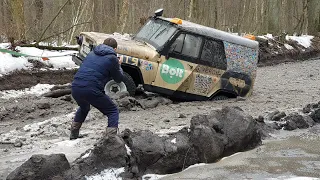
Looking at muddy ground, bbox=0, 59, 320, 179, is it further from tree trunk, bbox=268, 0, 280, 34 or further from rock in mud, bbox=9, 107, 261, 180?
tree trunk, bbox=268, 0, 280, 34

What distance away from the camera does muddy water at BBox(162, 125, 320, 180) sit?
6195 millimetres

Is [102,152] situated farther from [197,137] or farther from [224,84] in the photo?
[224,84]

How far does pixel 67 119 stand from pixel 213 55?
4.04m

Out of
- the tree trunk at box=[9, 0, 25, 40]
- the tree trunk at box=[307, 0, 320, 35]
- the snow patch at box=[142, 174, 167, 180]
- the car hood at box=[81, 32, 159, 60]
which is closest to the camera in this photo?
the snow patch at box=[142, 174, 167, 180]

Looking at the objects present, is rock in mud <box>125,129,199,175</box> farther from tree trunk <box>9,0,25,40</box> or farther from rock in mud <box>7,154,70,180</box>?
tree trunk <box>9,0,25,40</box>

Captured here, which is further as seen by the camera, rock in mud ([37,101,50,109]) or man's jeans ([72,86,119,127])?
rock in mud ([37,101,50,109])

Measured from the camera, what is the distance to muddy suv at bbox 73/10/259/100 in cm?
1007

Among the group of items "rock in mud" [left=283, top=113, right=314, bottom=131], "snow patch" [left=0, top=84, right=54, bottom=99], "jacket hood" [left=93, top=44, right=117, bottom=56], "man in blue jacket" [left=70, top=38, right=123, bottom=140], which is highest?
"jacket hood" [left=93, top=44, right=117, bottom=56]

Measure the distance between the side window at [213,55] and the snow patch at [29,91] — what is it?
4066 millimetres

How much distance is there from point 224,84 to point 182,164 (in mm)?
5040

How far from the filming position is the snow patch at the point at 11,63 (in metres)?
12.0

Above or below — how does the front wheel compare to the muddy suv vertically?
below

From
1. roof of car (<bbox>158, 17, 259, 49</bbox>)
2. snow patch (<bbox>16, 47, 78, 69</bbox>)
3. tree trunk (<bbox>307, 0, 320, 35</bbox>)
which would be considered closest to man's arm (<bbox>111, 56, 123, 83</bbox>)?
roof of car (<bbox>158, 17, 259, 49</bbox>)

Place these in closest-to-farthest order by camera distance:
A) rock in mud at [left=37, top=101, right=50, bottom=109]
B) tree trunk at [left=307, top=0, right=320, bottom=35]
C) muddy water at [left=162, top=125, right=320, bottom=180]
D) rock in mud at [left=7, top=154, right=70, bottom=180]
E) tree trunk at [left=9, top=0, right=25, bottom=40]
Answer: rock in mud at [left=7, top=154, right=70, bottom=180] < muddy water at [left=162, top=125, right=320, bottom=180] < rock in mud at [left=37, top=101, right=50, bottom=109] < tree trunk at [left=9, top=0, right=25, bottom=40] < tree trunk at [left=307, top=0, right=320, bottom=35]
